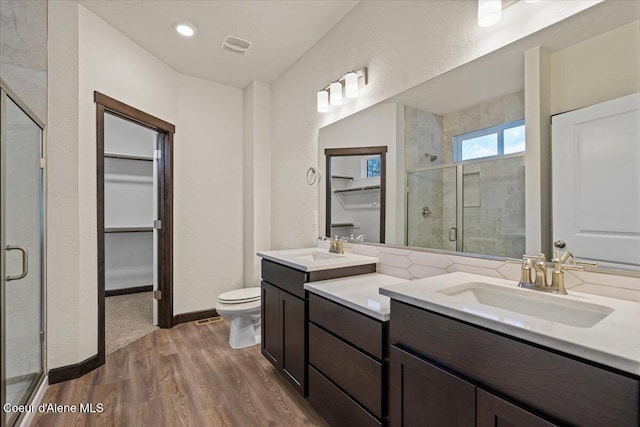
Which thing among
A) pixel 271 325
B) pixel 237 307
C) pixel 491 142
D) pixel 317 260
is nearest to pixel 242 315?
pixel 237 307

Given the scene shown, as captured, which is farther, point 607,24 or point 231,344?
point 231,344

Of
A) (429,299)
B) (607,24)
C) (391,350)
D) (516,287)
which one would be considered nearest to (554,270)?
(516,287)

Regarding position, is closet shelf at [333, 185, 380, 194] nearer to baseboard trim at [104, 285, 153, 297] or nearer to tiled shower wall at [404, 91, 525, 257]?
tiled shower wall at [404, 91, 525, 257]

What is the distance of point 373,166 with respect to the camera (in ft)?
6.91

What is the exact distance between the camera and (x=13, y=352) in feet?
5.56

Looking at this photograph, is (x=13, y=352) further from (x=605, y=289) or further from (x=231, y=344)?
(x=605, y=289)

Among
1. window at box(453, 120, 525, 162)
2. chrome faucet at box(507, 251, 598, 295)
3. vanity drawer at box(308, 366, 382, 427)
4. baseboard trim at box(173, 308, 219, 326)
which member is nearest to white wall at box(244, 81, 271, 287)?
baseboard trim at box(173, 308, 219, 326)

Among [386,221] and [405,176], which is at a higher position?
[405,176]

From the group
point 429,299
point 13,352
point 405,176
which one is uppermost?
point 405,176

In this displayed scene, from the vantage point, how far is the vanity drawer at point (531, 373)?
2.16 ft

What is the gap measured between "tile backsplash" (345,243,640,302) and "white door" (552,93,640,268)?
7cm

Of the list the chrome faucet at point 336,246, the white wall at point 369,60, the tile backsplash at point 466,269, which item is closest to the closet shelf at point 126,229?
the white wall at point 369,60

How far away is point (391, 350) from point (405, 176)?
1.05 metres

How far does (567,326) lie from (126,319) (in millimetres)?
3827
